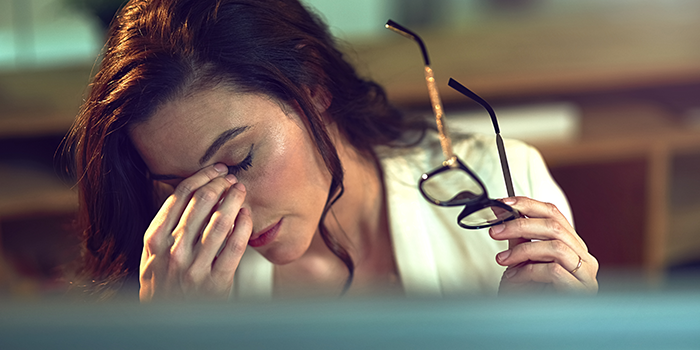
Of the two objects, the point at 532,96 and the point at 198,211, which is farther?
the point at 532,96

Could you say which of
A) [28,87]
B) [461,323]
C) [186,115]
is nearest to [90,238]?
[186,115]

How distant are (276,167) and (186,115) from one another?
0.12 meters

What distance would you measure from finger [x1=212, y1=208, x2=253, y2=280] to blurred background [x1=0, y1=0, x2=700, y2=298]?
28.4 inches

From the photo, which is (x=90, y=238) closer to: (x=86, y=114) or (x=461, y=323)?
(x=86, y=114)

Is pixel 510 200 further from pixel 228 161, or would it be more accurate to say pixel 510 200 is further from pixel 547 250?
pixel 228 161

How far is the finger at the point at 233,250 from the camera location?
661 millimetres

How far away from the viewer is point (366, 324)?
0.74ft

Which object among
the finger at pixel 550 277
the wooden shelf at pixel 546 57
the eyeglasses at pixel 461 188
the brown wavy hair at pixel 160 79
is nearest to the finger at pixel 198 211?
the brown wavy hair at pixel 160 79

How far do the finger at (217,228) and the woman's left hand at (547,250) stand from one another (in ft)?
0.91

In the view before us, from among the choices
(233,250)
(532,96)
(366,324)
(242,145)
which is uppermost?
(532,96)

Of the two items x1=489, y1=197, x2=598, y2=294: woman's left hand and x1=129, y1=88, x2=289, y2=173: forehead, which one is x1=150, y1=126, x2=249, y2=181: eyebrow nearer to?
→ x1=129, y1=88, x2=289, y2=173: forehead

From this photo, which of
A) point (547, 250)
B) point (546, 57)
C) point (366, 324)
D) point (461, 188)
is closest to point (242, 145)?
point (461, 188)

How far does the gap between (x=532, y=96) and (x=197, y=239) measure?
4.07 feet

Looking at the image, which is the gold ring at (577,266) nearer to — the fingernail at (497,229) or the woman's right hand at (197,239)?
the fingernail at (497,229)
